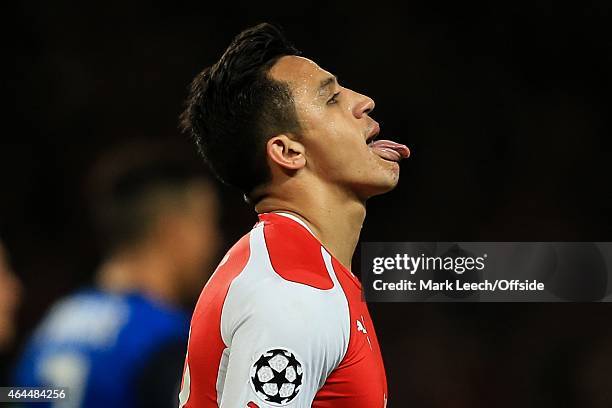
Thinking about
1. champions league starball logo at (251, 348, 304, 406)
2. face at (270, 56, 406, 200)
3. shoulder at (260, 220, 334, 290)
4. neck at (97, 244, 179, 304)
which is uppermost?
neck at (97, 244, 179, 304)

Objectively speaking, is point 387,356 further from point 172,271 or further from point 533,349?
point 172,271

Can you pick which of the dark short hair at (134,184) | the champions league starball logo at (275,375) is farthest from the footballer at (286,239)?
the dark short hair at (134,184)

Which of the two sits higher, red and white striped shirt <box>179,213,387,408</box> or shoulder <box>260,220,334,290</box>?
shoulder <box>260,220,334,290</box>

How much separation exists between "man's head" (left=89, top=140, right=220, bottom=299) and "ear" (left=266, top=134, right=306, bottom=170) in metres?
1.03

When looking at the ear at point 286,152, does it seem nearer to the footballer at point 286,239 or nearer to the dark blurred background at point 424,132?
the footballer at point 286,239

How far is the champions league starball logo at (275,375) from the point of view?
2.77 feet

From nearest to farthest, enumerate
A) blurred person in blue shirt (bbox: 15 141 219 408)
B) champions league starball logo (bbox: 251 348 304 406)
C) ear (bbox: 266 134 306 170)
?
champions league starball logo (bbox: 251 348 304 406) < ear (bbox: 266 134 306 170) < blurred person in blue shirt (bbox: 15 141 219 408)

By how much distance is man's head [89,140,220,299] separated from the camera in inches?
82.0

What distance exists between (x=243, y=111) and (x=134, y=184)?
1039mm

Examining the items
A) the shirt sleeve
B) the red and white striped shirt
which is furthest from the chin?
the shirt sleeve

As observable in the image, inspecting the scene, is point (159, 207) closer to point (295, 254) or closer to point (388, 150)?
point (388, 150)

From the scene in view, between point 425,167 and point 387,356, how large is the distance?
0.45 meters

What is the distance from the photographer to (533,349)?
2109 mm

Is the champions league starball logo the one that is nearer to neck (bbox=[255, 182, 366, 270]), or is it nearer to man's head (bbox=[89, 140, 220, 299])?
neck (bbox=[255, 182, 366, 270])
